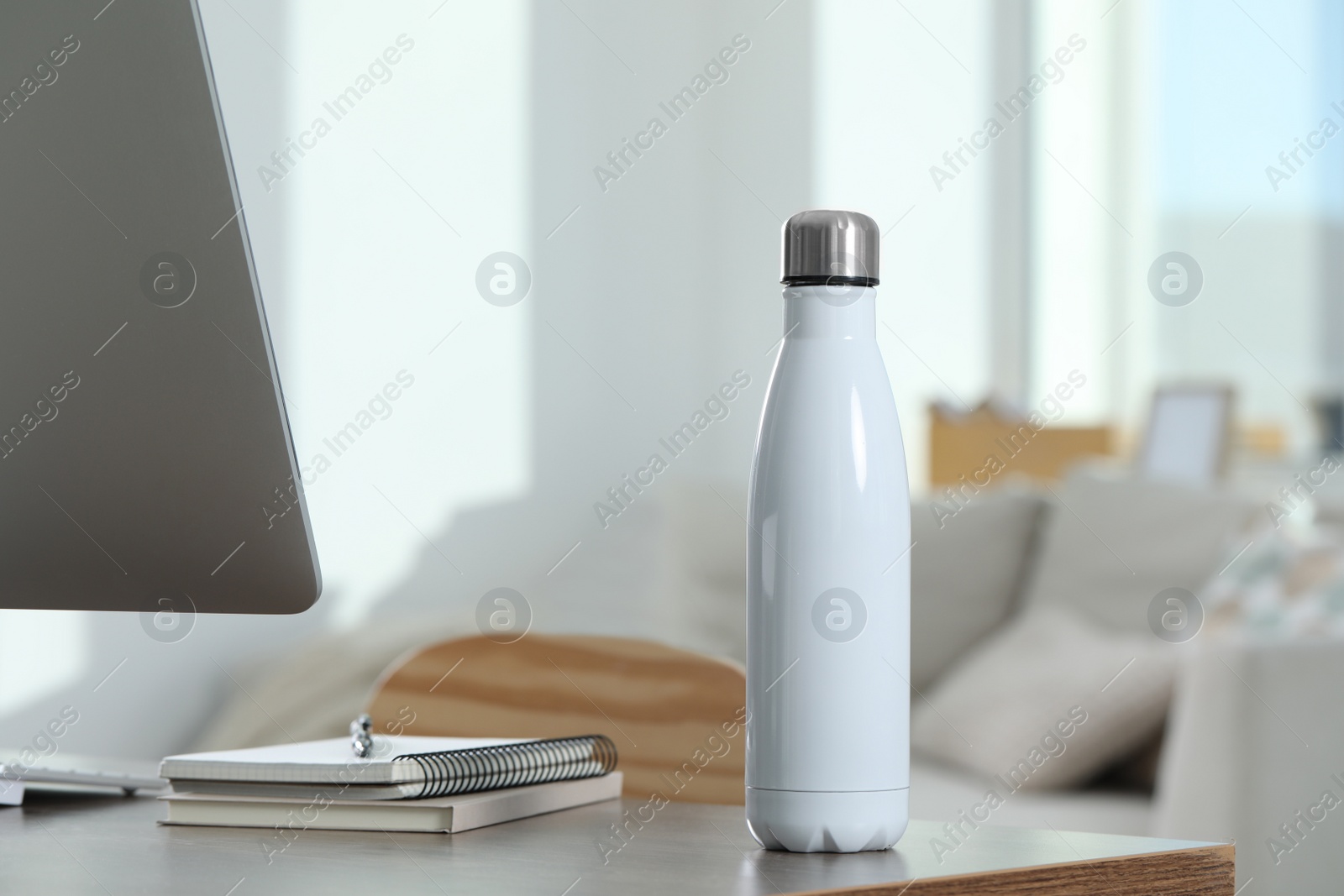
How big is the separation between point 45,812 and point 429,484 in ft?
6.62

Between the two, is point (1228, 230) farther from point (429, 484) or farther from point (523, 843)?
point (523, 843)

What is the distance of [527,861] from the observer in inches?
20.8

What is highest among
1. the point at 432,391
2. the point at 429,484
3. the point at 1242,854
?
the point at 432,391

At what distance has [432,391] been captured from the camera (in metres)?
2.67

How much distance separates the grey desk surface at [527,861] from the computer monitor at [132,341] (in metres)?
0.11

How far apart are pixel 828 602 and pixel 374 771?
8.9 inches

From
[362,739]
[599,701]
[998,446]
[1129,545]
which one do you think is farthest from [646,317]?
[362,739]

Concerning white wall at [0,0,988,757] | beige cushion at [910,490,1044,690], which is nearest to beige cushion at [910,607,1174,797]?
beige cushion at [910,490,1044,690]

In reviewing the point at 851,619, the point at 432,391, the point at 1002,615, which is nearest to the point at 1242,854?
the point at 1002,615

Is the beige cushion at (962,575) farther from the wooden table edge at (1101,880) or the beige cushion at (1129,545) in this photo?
the wooden table edge at (1101,880)

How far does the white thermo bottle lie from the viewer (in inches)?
21.0

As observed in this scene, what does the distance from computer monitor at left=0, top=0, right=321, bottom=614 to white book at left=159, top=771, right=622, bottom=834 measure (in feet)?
0.30

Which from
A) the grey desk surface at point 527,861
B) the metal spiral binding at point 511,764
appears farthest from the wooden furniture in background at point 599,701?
the grey desk surface at point 527,861

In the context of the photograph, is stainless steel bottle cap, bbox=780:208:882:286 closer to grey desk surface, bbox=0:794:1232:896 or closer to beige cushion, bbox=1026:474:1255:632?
grey desk surface, bbox=0:794:1232:896
